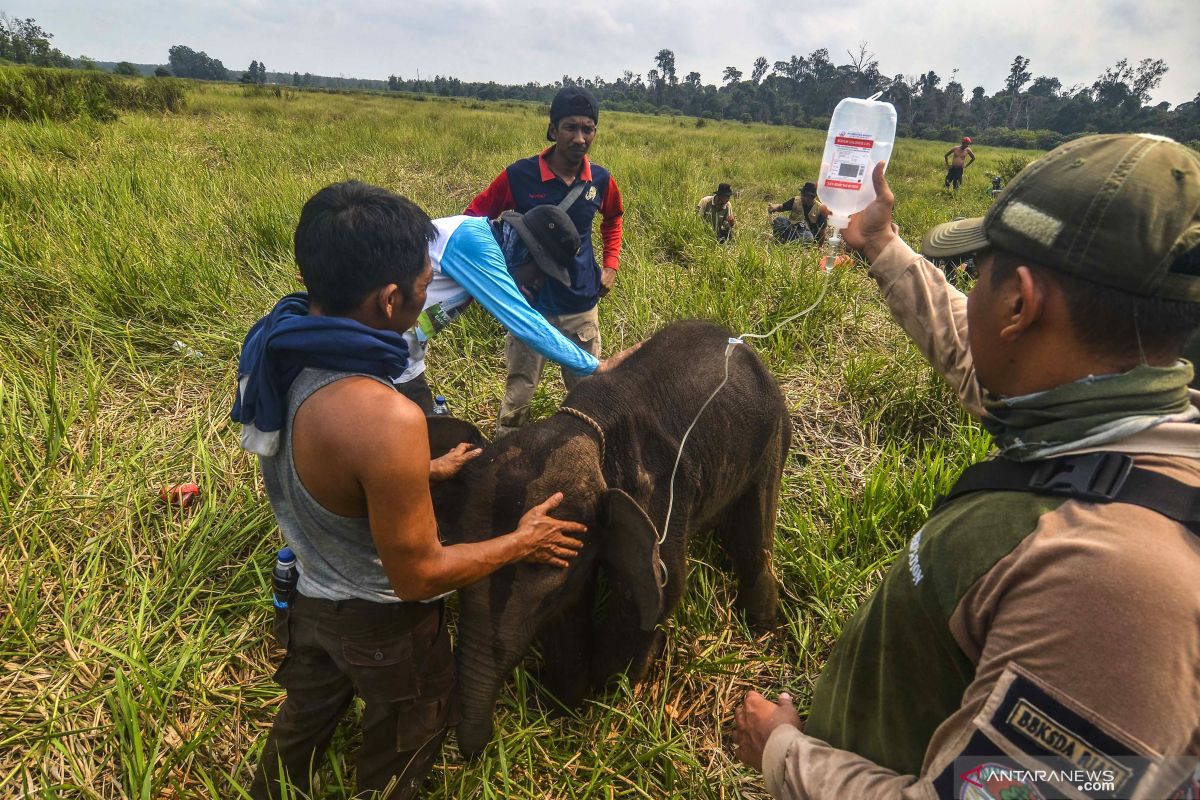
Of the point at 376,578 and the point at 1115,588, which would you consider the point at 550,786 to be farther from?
the point at 1115,588

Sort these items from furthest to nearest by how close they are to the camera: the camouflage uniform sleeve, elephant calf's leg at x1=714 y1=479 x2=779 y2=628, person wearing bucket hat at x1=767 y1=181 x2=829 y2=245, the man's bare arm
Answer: person wearing bucket hat at x1=767 y1=181 x2=829 y2=245 → elephant calf's leg at x1=714 y1=479 x2=779 y2=628 → the camouflage uniform sleeve → the man's bare arm

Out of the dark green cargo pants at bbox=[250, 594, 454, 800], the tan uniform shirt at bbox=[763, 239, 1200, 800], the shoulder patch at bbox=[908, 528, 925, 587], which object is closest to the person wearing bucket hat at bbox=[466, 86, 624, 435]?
the dark green cargo pants at bbox=[250, 594, 454, 800]

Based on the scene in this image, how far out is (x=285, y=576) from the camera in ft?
6.26

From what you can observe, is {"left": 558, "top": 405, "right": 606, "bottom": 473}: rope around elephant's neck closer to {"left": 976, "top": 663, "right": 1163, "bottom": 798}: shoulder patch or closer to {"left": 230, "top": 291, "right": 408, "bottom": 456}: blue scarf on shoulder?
{"left": 230, "top": 291, "right": 408, "bottom": 456}: blue scarf on shoulder

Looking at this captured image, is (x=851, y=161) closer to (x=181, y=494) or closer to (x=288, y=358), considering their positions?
(x=288, y=358)

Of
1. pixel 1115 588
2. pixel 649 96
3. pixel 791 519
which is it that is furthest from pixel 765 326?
pixel 649 96

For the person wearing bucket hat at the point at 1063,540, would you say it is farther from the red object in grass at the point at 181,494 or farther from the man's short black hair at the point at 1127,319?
the red object in grass at the point at 181,494

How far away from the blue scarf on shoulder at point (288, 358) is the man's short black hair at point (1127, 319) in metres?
1.44

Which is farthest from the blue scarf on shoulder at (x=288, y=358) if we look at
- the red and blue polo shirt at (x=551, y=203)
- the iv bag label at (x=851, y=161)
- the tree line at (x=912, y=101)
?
the tree line at (x=912, y=101)

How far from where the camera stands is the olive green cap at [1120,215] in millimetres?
949

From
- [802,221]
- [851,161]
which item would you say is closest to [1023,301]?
[851,161]

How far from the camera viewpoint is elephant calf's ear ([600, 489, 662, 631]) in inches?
81.0

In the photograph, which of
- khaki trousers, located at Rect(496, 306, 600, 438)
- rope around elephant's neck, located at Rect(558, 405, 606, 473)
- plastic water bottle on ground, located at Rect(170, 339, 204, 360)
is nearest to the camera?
rope around elephant's neck, located at Rect(558, 405, 606, 473)

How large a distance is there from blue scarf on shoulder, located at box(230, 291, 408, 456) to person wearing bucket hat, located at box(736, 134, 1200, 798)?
4.34ft
